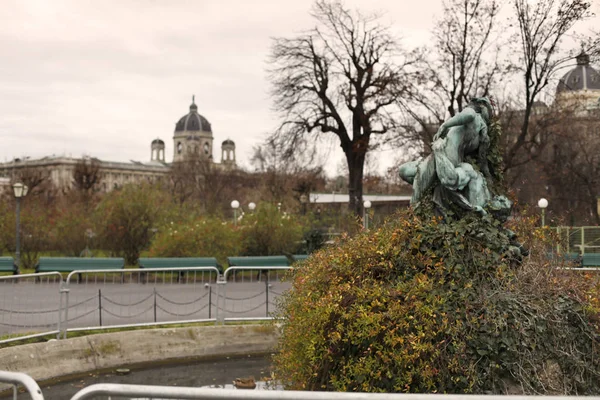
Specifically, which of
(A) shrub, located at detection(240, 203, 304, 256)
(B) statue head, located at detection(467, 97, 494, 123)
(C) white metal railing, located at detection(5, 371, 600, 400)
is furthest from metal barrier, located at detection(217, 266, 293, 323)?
(C) white metal railing, located at detection(5, 371, 600, 400)

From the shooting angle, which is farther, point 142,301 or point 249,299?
point 249,299

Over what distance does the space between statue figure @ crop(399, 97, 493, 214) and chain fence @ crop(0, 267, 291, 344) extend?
2.06 metres

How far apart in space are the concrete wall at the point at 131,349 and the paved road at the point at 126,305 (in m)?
0.65

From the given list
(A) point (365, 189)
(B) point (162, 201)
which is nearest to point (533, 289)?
(B) point (162, 201)

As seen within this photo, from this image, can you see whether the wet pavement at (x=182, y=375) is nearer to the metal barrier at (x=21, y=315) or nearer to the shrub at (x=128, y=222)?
the metal barrier at (x=21, y=315)

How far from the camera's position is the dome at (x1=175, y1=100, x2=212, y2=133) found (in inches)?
7106

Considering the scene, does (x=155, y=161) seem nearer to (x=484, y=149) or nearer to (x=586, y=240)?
(x=586, y=240)

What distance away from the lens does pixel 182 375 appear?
9602mm

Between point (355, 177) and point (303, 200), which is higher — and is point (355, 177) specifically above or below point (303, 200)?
above

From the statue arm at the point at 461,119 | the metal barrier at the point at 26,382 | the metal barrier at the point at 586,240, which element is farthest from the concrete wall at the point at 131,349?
the metal barrier at the point at 586,240

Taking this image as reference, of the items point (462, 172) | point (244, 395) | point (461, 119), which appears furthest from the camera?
point (461, 119)

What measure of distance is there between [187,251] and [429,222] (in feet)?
55.5

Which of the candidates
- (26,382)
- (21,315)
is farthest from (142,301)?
(26,382)

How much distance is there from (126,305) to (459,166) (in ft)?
22.3
